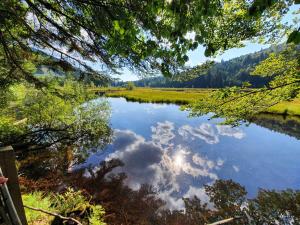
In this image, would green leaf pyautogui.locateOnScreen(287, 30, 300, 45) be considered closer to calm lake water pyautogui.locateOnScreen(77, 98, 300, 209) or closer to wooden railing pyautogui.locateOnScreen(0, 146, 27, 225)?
wooden railing pyautogui.locateOnScreen(0, 146, 27, 225)

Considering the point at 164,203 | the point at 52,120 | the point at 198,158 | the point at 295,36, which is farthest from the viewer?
the point at 52,120

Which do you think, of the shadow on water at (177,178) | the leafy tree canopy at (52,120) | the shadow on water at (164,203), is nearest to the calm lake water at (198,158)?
the shadow on water at (177,178)

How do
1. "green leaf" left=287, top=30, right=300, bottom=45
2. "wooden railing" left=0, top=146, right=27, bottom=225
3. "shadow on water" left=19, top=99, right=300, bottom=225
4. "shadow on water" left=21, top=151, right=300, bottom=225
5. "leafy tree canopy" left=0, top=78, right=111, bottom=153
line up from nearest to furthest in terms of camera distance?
"wooden railing" left=0, top=146, right=27, bottom=225
"green leaf" left=287, top=30, right=300, bottom=45
"shadow on water" left=21, top=151, right=300, bottom=225
"shadow on water" left=19, top=99, right=300, bottom=225
"leafy tree canopy" left=0, top=78, right=111, bottom=153

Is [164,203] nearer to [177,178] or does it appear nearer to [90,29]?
[177,178]

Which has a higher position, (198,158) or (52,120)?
(52,120)

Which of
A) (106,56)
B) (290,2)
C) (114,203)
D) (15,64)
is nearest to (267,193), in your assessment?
(114,203)

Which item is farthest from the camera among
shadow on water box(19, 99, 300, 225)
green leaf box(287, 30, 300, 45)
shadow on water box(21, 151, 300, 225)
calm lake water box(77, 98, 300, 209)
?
calm lake water box(77, 98, 300, 209)

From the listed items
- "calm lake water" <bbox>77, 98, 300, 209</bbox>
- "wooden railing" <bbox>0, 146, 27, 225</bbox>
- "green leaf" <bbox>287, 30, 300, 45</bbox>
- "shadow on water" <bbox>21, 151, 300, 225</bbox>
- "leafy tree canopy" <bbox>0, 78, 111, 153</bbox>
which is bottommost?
"calm lake water" <bbox>77, 98, 300, 209</bbox>

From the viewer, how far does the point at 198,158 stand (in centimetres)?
1642

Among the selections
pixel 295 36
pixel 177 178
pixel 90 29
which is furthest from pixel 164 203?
pixel 295 36

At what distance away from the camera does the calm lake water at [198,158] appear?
12828mm

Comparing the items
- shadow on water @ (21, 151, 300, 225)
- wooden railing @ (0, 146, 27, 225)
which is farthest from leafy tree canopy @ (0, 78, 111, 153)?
wooden railing @ (0, 146, 27, 225)

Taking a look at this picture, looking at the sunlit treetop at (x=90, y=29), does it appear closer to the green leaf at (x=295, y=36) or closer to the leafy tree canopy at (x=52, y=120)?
the green leaf at (x=295, y=36)

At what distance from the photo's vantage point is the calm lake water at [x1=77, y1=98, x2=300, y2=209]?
12.8m
